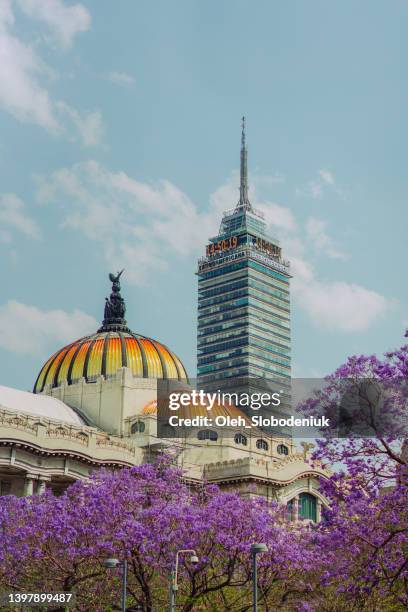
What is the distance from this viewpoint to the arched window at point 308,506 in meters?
91.9

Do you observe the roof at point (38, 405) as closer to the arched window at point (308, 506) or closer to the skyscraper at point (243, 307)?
the arched window at point (308, 506)

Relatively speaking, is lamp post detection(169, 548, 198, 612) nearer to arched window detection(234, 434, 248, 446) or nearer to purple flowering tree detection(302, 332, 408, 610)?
purple flowering tree detection(302, 332, 408, 610)

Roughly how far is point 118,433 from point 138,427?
2570 millimetres

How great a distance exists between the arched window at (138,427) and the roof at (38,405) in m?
5.51

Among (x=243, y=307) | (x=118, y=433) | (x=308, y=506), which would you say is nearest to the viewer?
(x=308, y=506)

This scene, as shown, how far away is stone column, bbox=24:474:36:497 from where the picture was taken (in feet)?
240

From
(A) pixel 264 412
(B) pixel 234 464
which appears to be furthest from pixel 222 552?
(A) pixel 264 412

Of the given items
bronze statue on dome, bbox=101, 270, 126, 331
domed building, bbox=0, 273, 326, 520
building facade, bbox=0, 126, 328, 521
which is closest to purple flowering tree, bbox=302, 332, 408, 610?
building facade, bbox=0, 126, 328, 521

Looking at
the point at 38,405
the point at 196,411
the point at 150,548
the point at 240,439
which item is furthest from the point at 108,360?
the point at 150,548

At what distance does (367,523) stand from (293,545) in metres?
14.2

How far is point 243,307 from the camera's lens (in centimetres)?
17875

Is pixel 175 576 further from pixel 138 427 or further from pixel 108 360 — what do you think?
pixel 108 360

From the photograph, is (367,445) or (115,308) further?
(115,308)

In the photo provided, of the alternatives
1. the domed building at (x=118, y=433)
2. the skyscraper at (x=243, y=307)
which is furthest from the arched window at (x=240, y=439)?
the skyscraper at (x=243, y=307)
